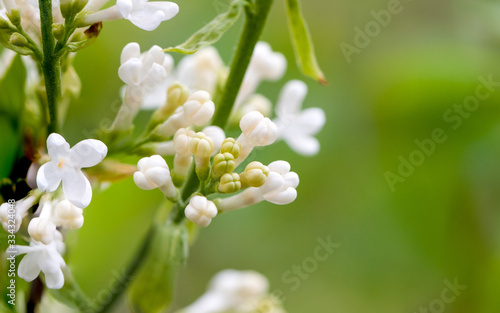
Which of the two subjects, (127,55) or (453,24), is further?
(453,24)

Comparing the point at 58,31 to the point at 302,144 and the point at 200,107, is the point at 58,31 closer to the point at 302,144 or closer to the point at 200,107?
the point at 200,107

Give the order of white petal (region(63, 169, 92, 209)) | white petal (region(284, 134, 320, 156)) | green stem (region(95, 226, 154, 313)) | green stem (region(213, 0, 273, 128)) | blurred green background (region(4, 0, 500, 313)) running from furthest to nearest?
blurred green background (region(4, 0, 500, 313)), white petal (region(284, 134, 320, 156)), green stem (region(95, 226, 154, 313)), green stem (region(213, 0, 273, 128)), white petal (region(63, 169, 92, 209))

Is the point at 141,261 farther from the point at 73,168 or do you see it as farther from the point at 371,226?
the point at 371,226

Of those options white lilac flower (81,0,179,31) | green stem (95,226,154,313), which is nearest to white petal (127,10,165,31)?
white lilac flower (81,0,179,31)

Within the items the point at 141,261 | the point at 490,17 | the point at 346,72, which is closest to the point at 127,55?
the point at 141,261

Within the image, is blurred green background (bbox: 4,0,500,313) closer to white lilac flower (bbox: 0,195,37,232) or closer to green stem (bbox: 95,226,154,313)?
green stem (bbox: 95,226,154,313)

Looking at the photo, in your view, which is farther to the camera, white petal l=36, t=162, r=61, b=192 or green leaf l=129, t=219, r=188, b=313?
green leaf l=129, t=219, r=188, b=313
